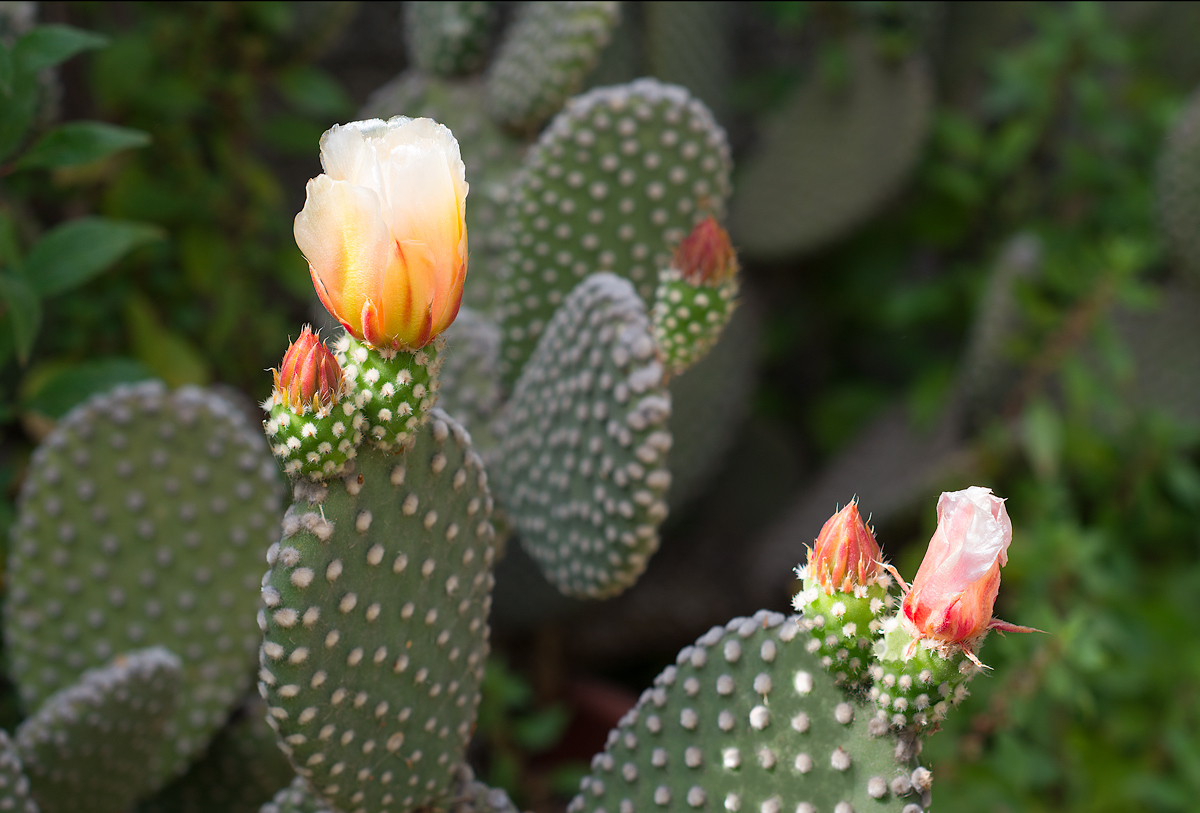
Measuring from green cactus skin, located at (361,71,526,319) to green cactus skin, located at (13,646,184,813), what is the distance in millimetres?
659

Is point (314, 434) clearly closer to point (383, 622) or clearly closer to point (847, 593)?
point (383, 622)

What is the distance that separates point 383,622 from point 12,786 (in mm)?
370

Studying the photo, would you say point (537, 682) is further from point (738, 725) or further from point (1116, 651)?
point (738, 725)

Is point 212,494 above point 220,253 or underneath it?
underneath

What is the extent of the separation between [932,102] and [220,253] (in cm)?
143

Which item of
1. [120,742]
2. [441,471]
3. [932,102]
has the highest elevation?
[932,102]

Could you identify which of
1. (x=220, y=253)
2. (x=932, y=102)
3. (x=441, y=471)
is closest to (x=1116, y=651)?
(x=932, y=102)

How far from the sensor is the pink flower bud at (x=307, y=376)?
1.77 feet

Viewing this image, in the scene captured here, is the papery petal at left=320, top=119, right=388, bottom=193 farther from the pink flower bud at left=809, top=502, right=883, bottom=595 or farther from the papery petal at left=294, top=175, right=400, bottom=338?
the pink flower bud at left=809, top=502, right=883, bottom=595

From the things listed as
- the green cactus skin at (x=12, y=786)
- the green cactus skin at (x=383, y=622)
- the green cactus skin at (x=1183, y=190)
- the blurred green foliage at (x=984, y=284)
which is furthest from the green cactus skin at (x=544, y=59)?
the green cactus skin at (x=1183, y=190)

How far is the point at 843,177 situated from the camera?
1856 mm

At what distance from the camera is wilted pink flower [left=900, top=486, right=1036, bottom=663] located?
0.48 meters

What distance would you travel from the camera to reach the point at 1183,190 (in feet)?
5.31

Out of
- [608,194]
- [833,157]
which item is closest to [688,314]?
[608,194]
